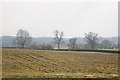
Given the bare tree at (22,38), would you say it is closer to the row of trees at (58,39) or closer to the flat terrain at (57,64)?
the row of trees at (58,39)

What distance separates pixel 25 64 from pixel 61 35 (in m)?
75.9

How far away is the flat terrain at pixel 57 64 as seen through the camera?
31.1 metres

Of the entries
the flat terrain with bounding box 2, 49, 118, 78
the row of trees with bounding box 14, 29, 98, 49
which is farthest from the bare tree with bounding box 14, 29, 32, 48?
the flat terrain with bounding box 2, 49, 118, 78

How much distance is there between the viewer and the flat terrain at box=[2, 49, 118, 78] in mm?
31078

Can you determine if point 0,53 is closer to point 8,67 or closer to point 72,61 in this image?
point 8,67

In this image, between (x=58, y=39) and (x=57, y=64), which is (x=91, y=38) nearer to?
(x=58, y=39)

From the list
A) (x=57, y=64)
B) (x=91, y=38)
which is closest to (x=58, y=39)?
(x=91, y=38)

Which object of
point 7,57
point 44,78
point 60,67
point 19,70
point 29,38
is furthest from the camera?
point 29,38

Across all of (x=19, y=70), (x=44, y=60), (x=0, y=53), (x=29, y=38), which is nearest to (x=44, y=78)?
(x=19, y=70)

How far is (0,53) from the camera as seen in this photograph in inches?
1539

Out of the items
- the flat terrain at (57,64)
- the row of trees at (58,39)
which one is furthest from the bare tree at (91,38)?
the flat terrain at (57,64)

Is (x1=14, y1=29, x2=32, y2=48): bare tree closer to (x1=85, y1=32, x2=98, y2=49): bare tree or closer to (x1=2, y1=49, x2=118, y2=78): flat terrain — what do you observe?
(x1=85, y1=32, x2=98, y2=49): bare tree

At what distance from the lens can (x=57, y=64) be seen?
35.4 meters

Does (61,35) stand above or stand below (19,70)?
above
